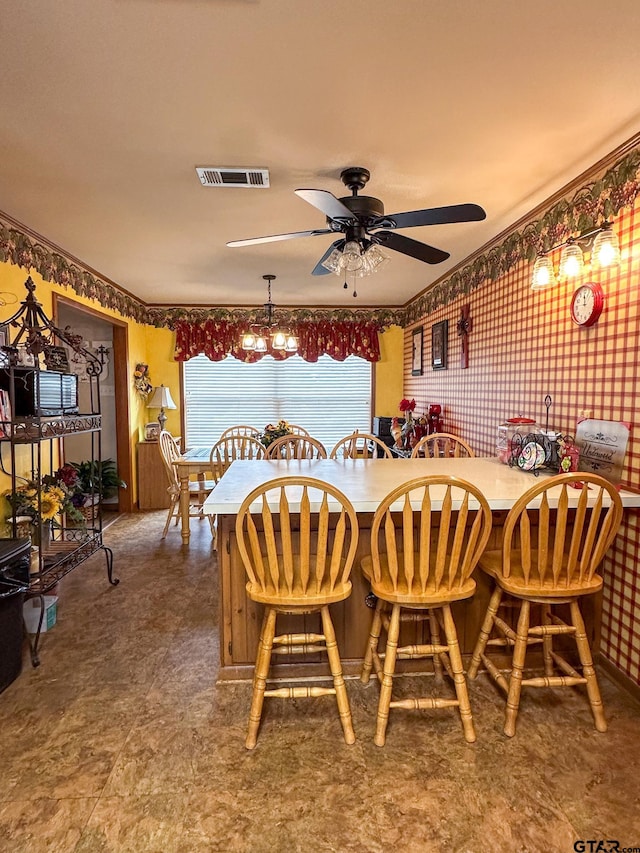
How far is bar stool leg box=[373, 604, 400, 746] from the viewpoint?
1772 mm

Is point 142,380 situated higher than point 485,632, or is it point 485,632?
point 142,380

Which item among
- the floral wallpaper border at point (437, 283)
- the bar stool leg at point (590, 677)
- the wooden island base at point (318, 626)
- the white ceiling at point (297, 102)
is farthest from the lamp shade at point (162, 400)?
the bar stool leg at point (590, 677)

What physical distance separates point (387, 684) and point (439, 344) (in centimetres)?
336

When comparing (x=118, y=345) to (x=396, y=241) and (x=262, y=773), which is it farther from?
(x=262, y=773)

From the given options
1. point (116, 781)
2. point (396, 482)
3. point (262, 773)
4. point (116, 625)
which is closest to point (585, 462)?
point (396, 482)

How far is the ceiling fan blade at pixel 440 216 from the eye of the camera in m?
1.88

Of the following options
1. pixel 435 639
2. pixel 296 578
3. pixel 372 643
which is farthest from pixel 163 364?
pixel 435 639

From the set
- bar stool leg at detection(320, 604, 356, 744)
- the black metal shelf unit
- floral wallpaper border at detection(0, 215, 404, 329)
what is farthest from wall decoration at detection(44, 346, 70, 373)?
bar stool leg at detection(320, 604, 356, 744)

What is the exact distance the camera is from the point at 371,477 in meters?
2.42

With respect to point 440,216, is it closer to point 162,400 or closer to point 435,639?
point 435,639

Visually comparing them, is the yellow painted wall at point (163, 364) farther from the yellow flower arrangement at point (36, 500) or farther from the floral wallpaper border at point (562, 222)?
the floral wallpaper border at point (562, 222)

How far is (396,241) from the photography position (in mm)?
2262

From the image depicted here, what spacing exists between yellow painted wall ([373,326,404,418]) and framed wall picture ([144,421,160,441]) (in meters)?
2.67

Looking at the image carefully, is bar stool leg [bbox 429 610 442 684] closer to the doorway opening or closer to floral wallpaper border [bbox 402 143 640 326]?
floral wallpaper border [bbox 402 143 640 326]
